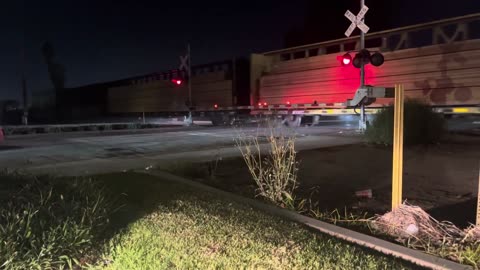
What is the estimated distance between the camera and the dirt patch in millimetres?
5977

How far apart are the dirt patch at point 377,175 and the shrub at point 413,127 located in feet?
1.09

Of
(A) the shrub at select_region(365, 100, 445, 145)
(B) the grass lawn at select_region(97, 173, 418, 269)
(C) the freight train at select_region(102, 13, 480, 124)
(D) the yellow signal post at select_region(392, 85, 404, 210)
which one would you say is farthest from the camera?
(C) the freight train at select_region(102, 13, 480, 124)

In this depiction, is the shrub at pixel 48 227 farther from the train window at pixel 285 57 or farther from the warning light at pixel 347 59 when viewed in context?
the train window at pixel 285 57

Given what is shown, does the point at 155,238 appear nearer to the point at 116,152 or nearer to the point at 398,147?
the point at 398,147

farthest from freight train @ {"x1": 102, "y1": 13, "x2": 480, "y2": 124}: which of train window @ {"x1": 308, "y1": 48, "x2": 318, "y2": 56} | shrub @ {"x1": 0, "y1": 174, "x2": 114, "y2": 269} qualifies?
shrub @ {"x1": 0, "y1": 174, "x2": 114, "y2": 269}

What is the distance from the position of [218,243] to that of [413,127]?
8558 mm

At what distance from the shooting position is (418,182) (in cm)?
696

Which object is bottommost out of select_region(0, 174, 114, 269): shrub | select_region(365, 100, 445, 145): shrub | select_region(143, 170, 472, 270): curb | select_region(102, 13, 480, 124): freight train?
select_region(143, 170, 472, 270): curb

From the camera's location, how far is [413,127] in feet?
35.7

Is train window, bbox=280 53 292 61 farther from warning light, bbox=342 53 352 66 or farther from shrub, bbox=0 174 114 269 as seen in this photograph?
shrub, bbox=0 174 114 269

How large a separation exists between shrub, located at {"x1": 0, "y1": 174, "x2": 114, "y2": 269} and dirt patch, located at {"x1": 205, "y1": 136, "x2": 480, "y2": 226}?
237cm

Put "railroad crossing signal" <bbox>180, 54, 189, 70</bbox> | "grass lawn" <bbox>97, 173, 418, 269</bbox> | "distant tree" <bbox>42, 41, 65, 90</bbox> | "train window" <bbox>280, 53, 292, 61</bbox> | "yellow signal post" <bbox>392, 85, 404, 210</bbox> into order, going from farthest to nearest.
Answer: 1. "distant tree" <bbox>42, 41, 65, 90</bbox>
2. "railroad crossing signal" <bbox>180, 54, 189, 70</bbox>
3. "train window" <bbox>280, 53, 292, 61</bbox>
4. "yellow signal post" <bbox>392, 85, 404, 210</bbox>
5. "grass lawn" <bbox>97, 173, 418, 269</bbox>

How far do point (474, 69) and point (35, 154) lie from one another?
1210 cm

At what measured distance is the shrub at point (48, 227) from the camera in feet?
11.5
